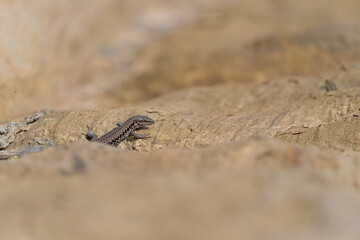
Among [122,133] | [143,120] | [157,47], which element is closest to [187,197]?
[122,133]

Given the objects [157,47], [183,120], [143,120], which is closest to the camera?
[183,120]

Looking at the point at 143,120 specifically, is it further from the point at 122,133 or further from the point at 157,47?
the point at 157,47

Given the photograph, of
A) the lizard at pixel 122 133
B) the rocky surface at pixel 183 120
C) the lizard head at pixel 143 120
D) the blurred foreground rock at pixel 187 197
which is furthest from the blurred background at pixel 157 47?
the blurred foreground rock at pixel 187 197

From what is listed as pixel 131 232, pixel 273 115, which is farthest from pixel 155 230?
pixel 273 115

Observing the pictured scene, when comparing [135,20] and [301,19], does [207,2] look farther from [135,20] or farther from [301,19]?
[301,19]

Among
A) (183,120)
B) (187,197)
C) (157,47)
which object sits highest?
(187,197)

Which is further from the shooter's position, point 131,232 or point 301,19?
point 301,19
